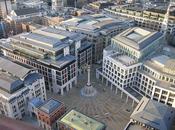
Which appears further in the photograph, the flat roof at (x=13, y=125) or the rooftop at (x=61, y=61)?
the rooftop at (x=61, y=61)

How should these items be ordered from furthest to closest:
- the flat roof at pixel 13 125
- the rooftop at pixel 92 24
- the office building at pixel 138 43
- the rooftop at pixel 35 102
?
the rooftop at pixel 92 24 < the office building at pixel 138 43 < the rooftop at pixel 35 102 < the flat roof at pixel 13 125

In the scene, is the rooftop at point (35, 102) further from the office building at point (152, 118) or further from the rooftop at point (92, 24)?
the rooftop at point (92, 24)

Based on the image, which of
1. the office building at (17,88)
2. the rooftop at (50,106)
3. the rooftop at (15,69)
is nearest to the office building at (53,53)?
the office building at (17,88)

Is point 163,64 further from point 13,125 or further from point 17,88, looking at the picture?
point 13,125

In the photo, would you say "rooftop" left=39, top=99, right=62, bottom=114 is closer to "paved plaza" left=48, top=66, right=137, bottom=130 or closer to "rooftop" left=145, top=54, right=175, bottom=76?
"paved plaza" left=48, top=66, right=137, bottom=130

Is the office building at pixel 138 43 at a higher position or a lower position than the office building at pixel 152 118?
higher

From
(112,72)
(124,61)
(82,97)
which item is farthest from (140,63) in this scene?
(82,97)

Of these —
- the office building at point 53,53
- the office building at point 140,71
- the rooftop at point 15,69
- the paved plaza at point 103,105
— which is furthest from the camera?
the office building at point 53,53

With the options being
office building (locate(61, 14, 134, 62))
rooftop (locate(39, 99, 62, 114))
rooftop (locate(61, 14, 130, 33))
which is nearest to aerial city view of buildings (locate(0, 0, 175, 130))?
rooftop (locate(39, 99, 62, 114))
